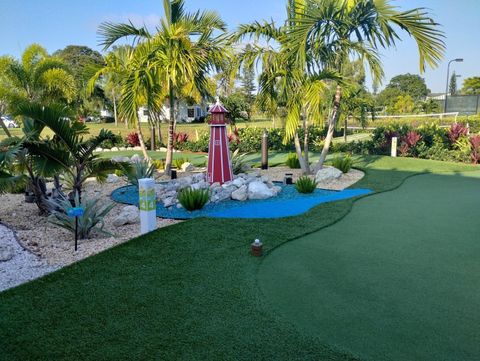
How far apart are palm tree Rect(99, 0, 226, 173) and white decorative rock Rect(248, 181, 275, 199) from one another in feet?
9.67

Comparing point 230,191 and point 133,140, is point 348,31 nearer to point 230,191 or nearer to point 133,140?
point 230,191

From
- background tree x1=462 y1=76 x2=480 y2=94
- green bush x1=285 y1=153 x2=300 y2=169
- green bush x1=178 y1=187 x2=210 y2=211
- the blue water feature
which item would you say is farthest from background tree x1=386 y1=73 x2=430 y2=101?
green bush x1=178 y1=187 x2=210 y2=211

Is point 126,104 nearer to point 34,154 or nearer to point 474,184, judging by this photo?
point 34,154

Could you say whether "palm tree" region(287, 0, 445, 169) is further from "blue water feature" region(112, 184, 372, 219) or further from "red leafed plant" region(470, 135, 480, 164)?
"red leafed plant" region(470, 135, 480, 164)

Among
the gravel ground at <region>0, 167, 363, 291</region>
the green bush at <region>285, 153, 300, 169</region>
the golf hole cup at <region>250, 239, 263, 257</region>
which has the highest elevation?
the green bush at <region>285, 153, 300, 169</region>

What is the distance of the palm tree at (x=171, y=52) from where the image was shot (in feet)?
28.6

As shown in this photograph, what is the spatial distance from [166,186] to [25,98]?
3.80m

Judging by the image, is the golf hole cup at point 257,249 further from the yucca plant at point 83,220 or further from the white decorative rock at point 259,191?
the white decorative rock at point 259,191

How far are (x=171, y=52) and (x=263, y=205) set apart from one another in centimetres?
424

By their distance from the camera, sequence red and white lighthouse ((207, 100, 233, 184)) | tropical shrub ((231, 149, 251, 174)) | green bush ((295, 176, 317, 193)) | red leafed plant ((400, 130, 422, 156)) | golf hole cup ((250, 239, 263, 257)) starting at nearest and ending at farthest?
golf hole cup ((250, 239, 263, 257)) → green bush ((295, 176, 317, 193)) → red and white lighthouse ((207, 100, 233, 184)) → tropical shrub ((231, 149, 251, 174)) → red leafed plant ((400, 130, 422, 156))

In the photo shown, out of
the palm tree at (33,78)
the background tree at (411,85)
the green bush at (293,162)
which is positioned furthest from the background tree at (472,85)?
the palm tree at (33,78)

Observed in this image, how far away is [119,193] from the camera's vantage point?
27.2 ft

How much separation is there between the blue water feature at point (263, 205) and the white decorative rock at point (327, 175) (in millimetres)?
828

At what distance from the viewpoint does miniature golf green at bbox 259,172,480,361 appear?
8.62 ft
